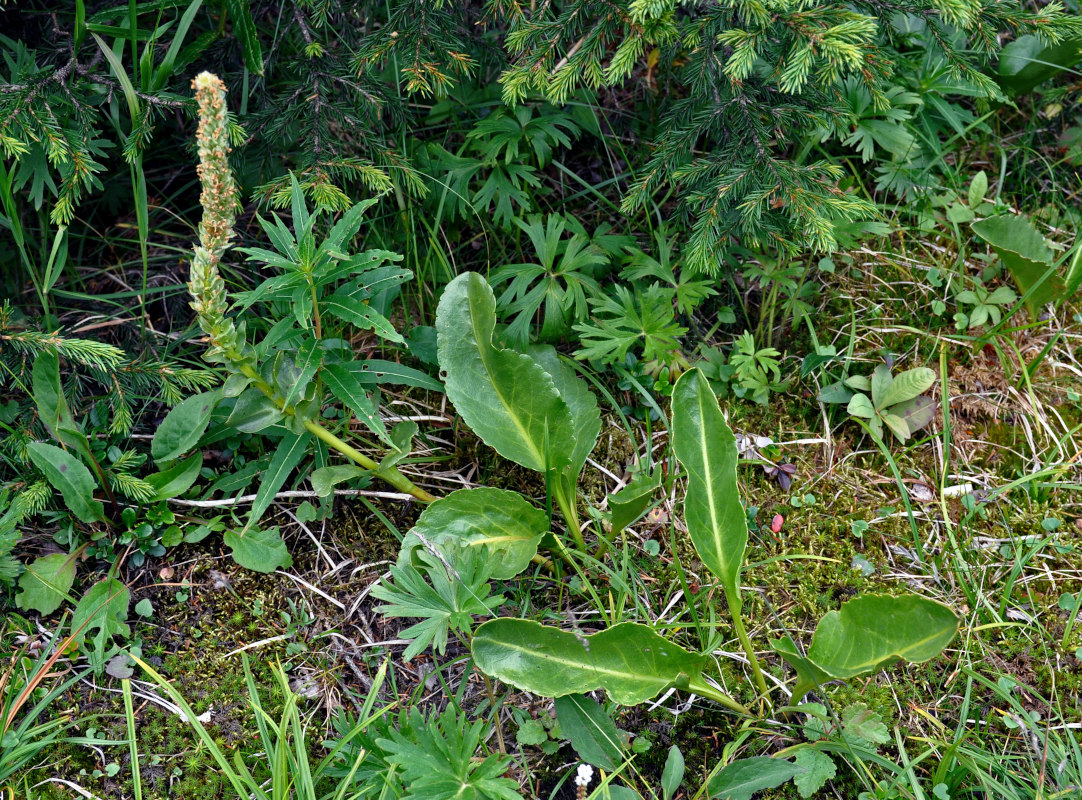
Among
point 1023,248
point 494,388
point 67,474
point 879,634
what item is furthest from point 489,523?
point 1023,248

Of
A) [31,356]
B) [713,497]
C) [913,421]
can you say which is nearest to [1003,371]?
[913,421]

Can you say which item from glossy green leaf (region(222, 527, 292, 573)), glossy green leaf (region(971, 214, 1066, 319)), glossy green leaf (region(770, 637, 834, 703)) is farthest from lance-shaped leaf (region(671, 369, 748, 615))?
glossy green leaf (region(971, 214, 1066, 319))

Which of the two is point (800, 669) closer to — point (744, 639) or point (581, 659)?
point (744, 639)

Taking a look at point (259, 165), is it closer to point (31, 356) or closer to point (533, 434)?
point (31, 356)

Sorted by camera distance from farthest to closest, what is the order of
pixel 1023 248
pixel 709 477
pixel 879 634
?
pixel 1023 248
pixel 709 477
pixel 879 634

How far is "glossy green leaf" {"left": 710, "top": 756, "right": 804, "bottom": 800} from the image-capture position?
6.64 feet

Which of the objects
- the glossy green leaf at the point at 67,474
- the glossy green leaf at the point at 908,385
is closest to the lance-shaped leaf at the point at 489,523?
the glossy green leaf at the point at 67,474

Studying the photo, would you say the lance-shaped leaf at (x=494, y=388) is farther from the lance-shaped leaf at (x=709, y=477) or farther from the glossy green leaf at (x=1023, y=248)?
the glossy green leaf at (x=1023, y=248)

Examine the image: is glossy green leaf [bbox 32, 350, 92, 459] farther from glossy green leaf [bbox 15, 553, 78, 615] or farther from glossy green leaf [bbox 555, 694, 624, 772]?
glossy green leaf [bbox 555, 694, 624, 772]

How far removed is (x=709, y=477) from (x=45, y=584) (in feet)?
A: 6.53

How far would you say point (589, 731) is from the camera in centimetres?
210

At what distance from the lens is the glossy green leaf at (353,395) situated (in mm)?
2230

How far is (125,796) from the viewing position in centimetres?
217

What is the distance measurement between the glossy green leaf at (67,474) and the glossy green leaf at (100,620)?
0.24 meters
